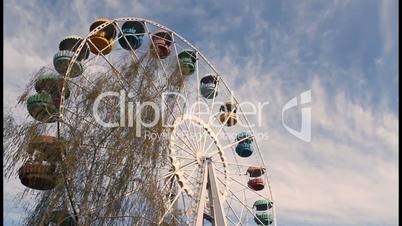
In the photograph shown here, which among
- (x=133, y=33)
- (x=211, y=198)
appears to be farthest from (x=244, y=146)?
(x=133, y=33)

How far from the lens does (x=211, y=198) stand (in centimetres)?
1593

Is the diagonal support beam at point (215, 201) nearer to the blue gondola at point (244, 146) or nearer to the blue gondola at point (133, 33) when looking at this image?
the blue gondola at point (244, 146)

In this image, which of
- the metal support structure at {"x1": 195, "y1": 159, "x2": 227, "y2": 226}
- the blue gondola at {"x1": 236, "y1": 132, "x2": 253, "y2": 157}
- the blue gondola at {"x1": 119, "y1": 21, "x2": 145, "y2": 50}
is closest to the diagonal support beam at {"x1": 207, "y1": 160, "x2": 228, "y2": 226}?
the metal support structure at {"x1": 195, "y1": 159, "x2": 227, "y2": 226}

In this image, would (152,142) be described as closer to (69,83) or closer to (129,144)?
(129,144)

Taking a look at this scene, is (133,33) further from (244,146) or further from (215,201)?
(244,146)

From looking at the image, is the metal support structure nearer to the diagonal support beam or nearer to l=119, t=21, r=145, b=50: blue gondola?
the diagonal support beam

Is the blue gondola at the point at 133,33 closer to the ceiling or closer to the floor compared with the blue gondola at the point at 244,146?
closer to the ceiling

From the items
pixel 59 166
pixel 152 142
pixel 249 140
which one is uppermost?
pixel 249 140

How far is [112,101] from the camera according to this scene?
991 cm

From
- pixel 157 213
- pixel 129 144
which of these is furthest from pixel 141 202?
pixel 129 144

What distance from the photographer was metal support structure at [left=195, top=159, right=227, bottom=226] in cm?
1494

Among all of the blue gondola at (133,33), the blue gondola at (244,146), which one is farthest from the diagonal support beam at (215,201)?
the blue gondola at (133,33)

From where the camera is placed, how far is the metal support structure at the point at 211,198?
49.0 ft

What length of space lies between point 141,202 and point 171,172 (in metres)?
6.12
